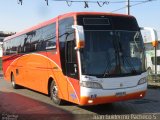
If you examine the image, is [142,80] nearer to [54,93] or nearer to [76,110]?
[76,110]

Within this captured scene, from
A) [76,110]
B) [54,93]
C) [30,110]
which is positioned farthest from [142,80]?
[30,110]

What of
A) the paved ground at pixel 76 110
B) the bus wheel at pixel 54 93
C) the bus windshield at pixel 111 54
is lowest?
the paved ground at pixel 76 110

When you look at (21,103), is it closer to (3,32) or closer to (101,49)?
(101,49)

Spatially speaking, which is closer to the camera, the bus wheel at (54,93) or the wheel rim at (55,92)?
the bus wheel at (54,93)

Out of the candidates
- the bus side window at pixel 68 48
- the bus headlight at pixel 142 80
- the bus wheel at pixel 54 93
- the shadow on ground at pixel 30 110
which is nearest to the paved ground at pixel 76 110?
the shadow on ground at pixel 30 110

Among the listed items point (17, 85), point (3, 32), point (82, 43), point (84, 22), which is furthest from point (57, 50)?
point (3, 32)

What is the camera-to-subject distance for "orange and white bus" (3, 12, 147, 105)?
35.6 ft

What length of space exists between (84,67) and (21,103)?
4.45 metres

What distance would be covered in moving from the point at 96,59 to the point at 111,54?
1.78ft

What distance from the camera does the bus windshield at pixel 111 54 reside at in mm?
10930

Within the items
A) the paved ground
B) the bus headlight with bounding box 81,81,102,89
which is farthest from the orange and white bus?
the paved ground

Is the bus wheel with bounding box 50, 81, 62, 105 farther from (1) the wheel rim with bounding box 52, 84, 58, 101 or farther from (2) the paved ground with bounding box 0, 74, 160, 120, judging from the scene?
(2) the paved ground with bounding box 0, 74, 160, 120

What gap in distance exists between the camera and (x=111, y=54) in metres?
11.2

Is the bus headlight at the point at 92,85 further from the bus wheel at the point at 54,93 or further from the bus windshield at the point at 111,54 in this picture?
the bus wheel at the point at 54,93
